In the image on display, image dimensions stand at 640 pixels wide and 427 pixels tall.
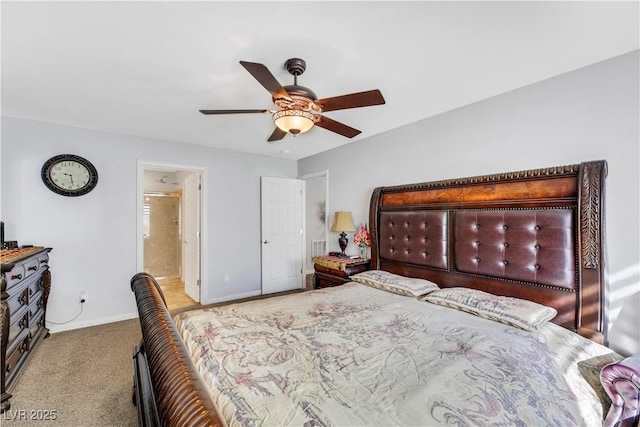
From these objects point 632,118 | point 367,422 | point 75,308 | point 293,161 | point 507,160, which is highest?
point 293,161

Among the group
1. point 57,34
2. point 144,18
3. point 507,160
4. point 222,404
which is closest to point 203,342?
point 222,404

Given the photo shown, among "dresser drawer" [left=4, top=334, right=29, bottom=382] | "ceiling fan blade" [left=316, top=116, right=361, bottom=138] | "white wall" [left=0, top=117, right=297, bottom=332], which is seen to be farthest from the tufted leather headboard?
"dresser drawer" [left=4, top=334, right=29, bottom=382]

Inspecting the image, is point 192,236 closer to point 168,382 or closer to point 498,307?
point 168,382

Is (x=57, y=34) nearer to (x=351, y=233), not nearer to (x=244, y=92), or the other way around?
(x=244, y=92)

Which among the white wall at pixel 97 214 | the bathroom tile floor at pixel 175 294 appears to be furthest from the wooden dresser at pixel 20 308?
the bathroom tile floor at pixel 175 294

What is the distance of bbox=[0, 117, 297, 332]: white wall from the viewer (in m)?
3.09

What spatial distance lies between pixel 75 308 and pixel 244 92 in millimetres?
3323

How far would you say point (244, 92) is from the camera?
94.3 inches

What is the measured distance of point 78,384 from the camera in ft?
7.30

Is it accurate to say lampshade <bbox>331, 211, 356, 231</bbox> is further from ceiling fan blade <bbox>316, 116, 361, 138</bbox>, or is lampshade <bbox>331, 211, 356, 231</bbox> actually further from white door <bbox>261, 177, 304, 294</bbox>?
ceiling fan blade <bbox>316, 116, 361, 138</bbox>

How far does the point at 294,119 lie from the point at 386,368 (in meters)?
1.55

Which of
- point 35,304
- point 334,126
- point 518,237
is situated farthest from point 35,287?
point 518,237

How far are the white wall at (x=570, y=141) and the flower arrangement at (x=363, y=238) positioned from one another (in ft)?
2.87

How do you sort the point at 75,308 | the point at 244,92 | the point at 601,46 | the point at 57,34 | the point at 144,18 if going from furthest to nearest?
the point at 75,308 < the point at 244,92 < the point at 601,46 < the point at 57,34 < the point at 144,18
